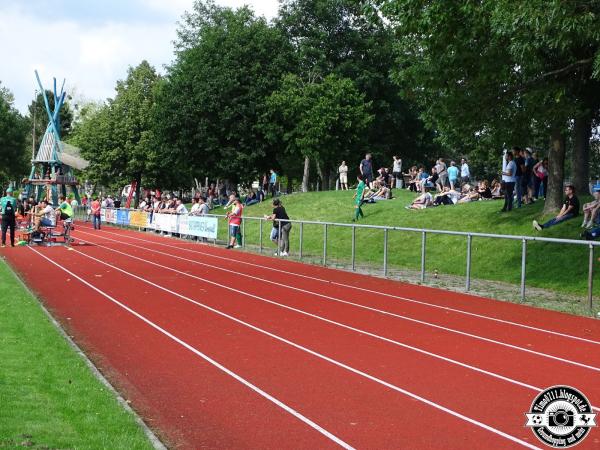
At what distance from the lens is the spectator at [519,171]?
23.8 metres

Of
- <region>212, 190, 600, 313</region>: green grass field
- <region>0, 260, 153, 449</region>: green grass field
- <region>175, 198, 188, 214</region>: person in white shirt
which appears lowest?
<region>0, 260, 153, 449</region>: green grass field

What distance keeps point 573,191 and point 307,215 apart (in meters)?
17.5

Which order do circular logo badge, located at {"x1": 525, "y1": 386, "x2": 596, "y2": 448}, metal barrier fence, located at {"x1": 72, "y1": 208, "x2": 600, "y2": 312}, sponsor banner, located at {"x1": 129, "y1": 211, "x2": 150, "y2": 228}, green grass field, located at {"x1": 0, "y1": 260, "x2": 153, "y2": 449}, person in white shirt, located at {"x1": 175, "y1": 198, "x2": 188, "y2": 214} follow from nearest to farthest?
1. green grass field, located at {"x1": 0, "y1": 260, "x2": 153, "y2": 449}
2. circular logo badge, located at {"x1": 525, "y1": 386, "x2": 596, "y2": 448}
3. metal barrier fence, located at {"x1": 72, "y1": 208, "x2": 600, "y2": 312}
4. person in white shirt, located at {"x1": 175, "y1": 198, "x2": 188, "y2": 214}
5. sponsor banner, located at {"x1": 129, "y1": 211, "x2": 150, "y2": 228}

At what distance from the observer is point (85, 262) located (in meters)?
22.2

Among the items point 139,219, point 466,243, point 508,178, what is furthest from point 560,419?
point 139,219

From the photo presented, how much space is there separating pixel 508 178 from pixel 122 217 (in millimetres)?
27711

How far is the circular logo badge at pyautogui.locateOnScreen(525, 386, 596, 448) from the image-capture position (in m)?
6.00

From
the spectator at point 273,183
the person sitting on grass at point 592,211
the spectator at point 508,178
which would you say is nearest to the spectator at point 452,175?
the spectator at point 508,178

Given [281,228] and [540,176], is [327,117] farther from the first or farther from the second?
[540,176]

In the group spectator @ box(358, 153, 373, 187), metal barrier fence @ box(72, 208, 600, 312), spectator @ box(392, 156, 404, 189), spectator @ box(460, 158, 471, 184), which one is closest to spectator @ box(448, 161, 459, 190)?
spectator @ box(460, 158, 471, 184)

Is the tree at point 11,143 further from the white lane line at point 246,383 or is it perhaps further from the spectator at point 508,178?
the white lane line at point 246,383

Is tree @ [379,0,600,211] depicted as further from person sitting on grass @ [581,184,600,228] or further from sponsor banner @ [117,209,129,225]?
sponsor banner @ [117,209,129,225]

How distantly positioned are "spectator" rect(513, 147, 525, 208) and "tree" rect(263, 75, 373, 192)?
19132mm

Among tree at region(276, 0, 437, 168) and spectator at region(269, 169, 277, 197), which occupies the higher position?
tree at region(276, 0, 437, 168)
